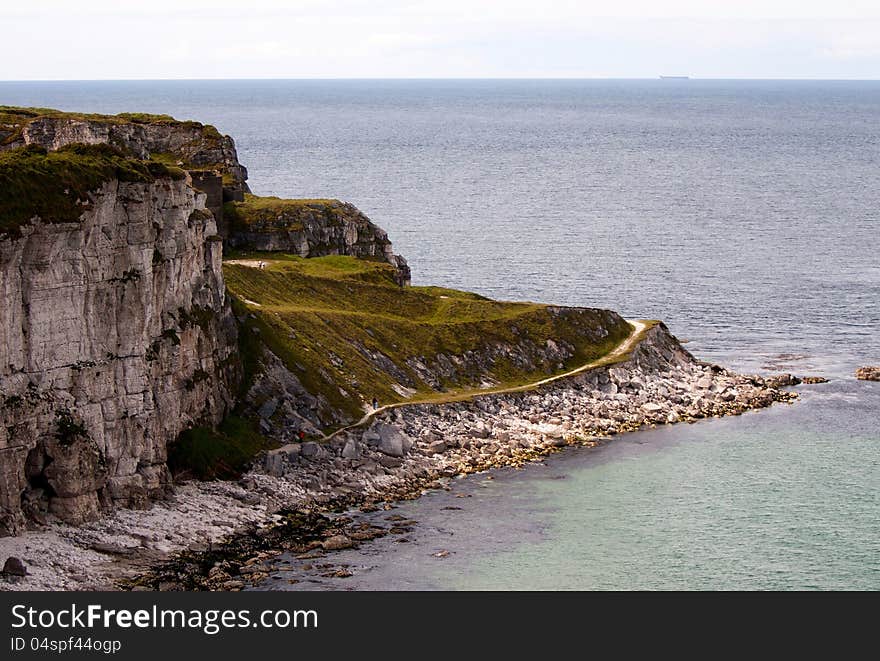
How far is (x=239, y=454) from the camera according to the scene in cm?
8544

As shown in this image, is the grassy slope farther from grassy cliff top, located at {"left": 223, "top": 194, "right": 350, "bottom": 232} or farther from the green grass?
the green grass

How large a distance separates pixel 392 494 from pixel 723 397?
35.4 metres

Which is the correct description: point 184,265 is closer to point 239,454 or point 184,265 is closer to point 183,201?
point 183,201

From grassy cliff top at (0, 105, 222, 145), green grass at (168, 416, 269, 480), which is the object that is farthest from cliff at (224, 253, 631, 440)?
grassy cliff top at (0, 105, 222, 145)

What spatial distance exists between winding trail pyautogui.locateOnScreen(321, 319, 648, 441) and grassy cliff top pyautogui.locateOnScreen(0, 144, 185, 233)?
22.9m

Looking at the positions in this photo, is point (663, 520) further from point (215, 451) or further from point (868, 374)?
point (868, 374)

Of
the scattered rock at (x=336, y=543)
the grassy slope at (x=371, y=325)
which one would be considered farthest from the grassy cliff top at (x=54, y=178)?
the scattered rock at (x=336, y=543)

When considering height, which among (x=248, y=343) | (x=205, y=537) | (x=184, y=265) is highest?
(x=184, y=265)

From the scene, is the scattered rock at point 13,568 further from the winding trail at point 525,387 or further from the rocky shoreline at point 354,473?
the winding trail at point 525,387

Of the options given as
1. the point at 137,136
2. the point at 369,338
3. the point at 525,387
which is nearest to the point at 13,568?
the point at 369,338

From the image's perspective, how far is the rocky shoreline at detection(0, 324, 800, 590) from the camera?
71375 mm

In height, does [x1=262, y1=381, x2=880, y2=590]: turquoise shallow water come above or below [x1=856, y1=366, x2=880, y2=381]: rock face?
below

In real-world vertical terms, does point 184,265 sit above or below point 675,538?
above
